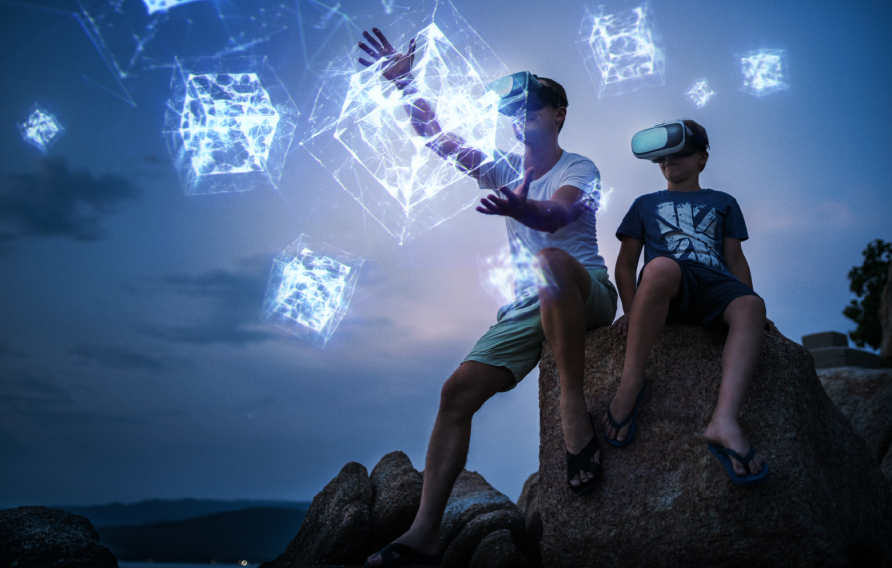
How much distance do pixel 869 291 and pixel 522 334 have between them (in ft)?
73.6

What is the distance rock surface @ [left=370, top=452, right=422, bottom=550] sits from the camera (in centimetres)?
415

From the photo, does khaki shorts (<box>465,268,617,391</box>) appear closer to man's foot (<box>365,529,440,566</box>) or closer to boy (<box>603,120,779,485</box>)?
boy (<box>603,120,779,485</box>)

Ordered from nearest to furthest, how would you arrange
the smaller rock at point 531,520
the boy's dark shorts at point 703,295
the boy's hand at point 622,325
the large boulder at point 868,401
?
the boy's dark shorts at point 703,295 → the boy's hand at point 622,325 → the smaller rock at point 531,520 → the large boulder at point 868,401

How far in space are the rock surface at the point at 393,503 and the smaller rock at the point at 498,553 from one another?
2.17 ft

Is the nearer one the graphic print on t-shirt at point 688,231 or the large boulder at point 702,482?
the large boulder at point 702,482

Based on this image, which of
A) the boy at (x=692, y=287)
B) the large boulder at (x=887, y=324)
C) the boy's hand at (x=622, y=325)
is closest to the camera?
the boy at (x=692, y=287)

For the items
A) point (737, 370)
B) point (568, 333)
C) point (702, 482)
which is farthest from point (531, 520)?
point (737, 370)

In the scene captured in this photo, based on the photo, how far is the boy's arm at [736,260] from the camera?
352 centimetres

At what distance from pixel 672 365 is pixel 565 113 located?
1795mm

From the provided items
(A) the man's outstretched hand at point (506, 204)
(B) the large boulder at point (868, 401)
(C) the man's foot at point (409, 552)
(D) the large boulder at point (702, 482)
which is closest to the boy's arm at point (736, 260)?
(D) the large boulder at point (702, 482)

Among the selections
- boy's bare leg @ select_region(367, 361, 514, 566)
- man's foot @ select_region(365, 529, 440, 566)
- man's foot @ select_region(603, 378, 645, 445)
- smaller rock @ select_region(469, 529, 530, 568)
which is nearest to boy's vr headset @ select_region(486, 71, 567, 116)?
boy's bare leg @ select_region(367, 361, 514, 566)

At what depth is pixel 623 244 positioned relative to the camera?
12.2 ft

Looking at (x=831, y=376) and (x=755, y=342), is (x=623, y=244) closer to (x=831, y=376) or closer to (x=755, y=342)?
(x=755, y=342)

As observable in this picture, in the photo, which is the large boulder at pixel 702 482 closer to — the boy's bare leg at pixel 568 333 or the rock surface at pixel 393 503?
the boy's bare leg at pixel 568 333
